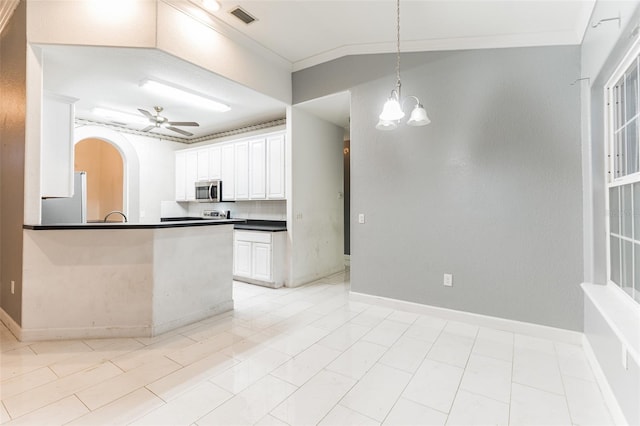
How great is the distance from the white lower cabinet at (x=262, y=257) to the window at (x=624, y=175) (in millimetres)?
3577

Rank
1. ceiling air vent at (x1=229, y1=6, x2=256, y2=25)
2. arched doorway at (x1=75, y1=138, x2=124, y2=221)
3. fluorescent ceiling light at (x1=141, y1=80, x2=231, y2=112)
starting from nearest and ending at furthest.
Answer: ceiling air vent at (x1=229, y1=6, x2=256, y2=25)
fluorescent ceiling light at (x1=141, y1=80, x2=231, y2=112)
arched doorway at (x1=75, y1=138, x2=124, y2=221)

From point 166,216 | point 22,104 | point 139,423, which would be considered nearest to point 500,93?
point 139,423

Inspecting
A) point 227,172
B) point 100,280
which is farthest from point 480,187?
point 227,172

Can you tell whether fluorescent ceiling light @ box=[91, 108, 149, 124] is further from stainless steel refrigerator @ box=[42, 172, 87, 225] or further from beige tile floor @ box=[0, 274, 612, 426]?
beige tile floor @ box=[0, 274, 612, 426]

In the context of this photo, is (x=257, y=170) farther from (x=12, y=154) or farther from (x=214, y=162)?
(x=12, y=154)

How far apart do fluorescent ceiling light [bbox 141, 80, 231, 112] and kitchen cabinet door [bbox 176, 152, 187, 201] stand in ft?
7.11

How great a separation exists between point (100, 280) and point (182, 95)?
2.53m

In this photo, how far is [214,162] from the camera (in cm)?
570

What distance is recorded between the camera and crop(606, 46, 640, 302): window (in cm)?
189

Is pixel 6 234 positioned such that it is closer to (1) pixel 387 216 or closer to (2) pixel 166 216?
(2) pixel 166 216

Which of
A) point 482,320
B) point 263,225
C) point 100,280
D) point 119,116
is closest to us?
point 100,280

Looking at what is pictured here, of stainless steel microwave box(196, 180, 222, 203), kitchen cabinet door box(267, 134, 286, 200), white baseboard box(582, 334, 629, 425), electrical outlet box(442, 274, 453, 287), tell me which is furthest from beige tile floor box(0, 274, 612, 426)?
stainless steel microwave box(196, 180, 222, 203)

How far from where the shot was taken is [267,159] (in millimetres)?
4871

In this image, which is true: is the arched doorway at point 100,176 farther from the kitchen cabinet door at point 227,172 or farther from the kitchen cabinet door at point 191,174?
the kitchen cabinet door at point 227,172
